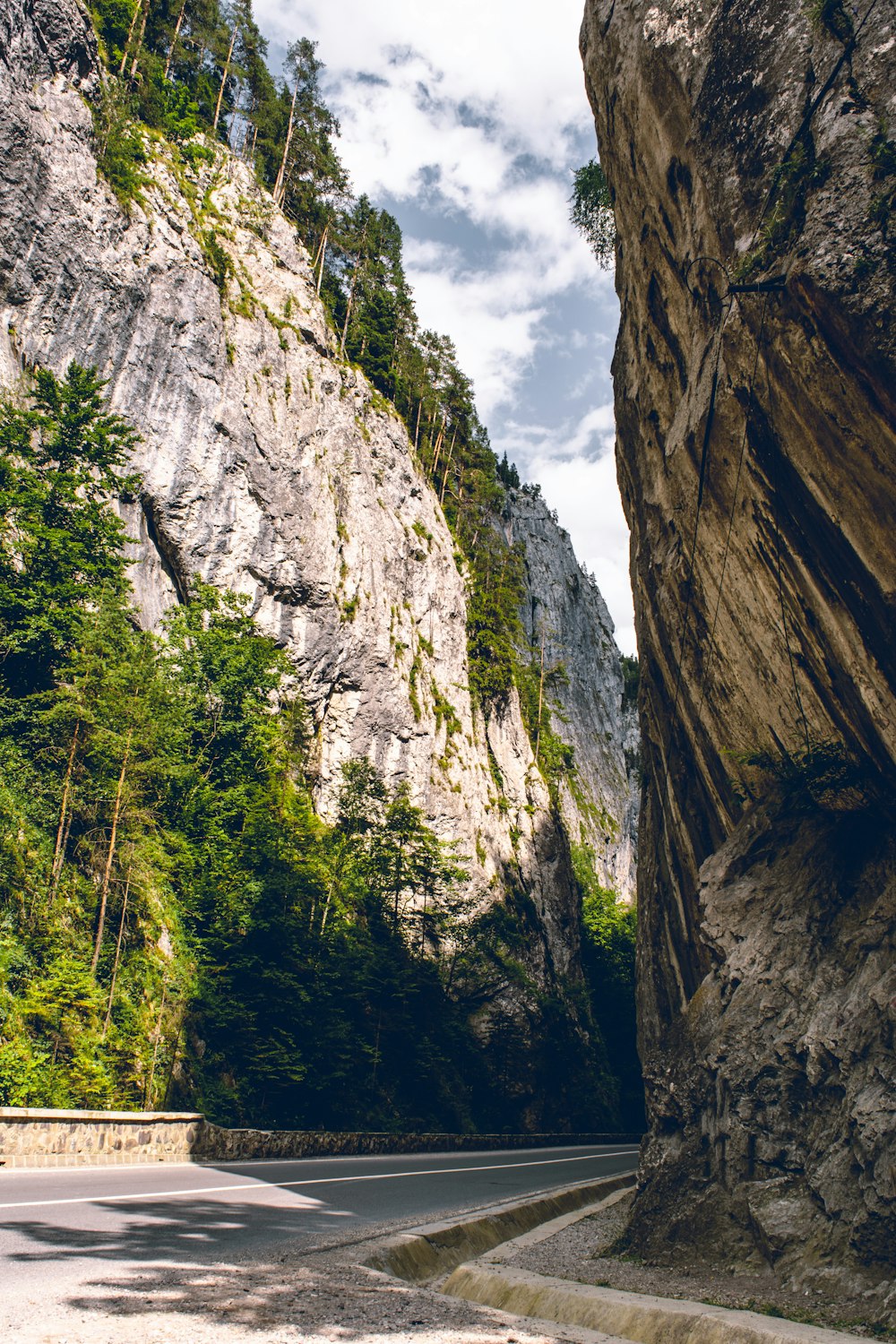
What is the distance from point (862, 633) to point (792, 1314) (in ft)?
18.7

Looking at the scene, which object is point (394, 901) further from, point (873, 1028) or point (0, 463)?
point (873, 1028)

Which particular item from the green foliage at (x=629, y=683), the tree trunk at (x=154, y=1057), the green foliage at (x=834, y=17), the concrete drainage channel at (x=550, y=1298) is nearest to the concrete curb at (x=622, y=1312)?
the concrete drainage channel at (x=550, y=1298)

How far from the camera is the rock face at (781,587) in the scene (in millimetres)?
7078

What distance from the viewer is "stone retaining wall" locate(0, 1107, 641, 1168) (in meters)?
9.58

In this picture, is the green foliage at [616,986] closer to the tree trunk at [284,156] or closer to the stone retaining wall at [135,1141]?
the stone retaining wall at [135,1141]

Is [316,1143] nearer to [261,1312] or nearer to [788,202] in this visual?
[261,1312]

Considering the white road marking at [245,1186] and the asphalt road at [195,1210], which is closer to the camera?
the asphalt road at [195,1210]

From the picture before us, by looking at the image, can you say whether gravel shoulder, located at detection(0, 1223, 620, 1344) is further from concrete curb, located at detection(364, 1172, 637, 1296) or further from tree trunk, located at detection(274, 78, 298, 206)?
tree trunk, located at detection(274, 78, 298, 206)

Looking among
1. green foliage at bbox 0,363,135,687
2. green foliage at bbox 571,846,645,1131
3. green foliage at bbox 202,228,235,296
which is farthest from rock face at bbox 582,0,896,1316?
green foliage at bbox 571,846,645,1131

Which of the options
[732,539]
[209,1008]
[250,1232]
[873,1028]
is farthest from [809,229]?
[209,1008]

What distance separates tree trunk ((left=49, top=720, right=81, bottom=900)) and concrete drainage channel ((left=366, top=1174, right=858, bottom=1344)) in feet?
39.1

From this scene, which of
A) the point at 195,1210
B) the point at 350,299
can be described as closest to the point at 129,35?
the point at 350,299

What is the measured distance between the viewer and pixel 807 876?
9117mm

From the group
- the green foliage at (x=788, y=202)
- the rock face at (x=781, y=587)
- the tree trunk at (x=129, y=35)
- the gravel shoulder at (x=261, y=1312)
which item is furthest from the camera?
the tree trunk at (x=129, y=35)
